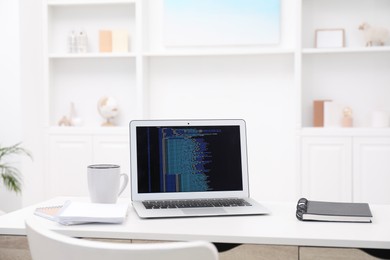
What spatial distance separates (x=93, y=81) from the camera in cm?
432

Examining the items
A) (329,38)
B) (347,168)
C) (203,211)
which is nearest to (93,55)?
(329,38)

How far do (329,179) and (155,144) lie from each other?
7.20 ft

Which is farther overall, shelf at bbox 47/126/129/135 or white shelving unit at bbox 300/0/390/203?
shelf at bbox 47/126/129/135

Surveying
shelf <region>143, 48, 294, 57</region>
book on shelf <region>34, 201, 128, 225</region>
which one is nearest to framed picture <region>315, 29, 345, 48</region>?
shelf <region>143, 48, 294, 57</region>

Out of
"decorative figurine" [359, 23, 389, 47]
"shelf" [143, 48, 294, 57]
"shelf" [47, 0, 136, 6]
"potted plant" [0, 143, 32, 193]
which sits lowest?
"potted plant" [0, 143, 32, 193]

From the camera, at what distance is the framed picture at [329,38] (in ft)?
12.9

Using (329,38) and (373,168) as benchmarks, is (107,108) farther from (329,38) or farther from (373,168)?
(373,168)

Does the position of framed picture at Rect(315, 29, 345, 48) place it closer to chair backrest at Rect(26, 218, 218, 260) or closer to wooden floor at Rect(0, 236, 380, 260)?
wooden floor at Rect(0, 236, 380, 260)

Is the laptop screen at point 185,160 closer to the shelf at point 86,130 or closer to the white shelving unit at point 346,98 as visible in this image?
the white shelving unit at point 346,98

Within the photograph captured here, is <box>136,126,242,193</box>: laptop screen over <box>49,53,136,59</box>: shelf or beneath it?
beneath

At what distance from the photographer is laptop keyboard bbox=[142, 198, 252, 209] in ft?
5.81

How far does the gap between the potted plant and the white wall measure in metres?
0.08

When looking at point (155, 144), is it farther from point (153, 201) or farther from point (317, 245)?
point (317, 245)

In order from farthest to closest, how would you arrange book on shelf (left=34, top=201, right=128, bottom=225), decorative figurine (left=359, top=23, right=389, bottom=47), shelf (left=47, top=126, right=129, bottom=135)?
1. shelf (left=47, top=126, right=129, bottom=135)
2. decorative figurine (left=359, top=23, right=389, bottom=47)
3. book on shelf (left=34, top=201, right=128, bottom=225)
